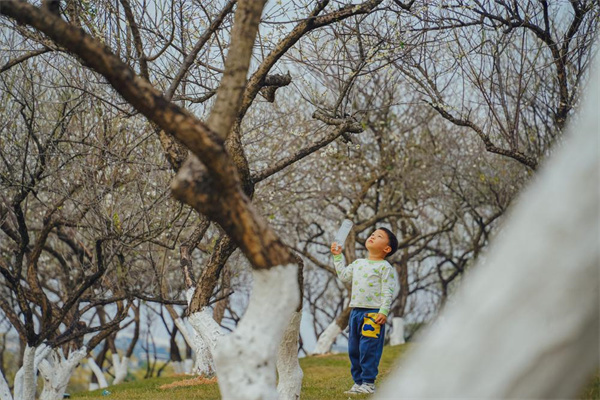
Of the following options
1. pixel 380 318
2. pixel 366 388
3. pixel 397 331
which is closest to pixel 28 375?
pixel 366 388

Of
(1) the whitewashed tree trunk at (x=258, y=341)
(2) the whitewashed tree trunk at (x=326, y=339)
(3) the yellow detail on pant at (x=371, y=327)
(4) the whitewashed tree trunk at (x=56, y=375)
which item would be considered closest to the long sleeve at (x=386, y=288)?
(3) the yellow detail on pant at (x=371, y=327)

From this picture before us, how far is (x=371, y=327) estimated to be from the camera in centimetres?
748

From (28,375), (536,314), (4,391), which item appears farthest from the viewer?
(4,391)

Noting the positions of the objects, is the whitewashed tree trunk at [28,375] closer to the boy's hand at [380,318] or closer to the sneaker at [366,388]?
the sneaker at [366,388]

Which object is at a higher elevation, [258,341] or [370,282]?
[370,282]

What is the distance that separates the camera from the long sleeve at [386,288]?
24.3ft

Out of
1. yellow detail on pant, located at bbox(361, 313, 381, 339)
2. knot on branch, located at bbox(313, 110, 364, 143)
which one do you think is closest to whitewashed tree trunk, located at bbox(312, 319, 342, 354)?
yellow detail on pant, located at bbox(361, 313, 381, 339)

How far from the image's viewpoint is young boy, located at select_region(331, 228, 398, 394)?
7.48 m

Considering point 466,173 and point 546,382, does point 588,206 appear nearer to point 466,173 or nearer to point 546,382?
point 546,382

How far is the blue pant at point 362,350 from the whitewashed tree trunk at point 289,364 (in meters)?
1.63

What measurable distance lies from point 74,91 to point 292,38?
5628 millimetres

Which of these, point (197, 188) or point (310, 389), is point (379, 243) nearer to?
point (310, 389)

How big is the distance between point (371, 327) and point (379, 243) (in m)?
0.92

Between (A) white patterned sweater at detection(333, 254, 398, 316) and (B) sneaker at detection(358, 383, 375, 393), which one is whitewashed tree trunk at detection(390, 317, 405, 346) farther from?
(A) white patterned sweater at detection(333, 254, 398, 316)
